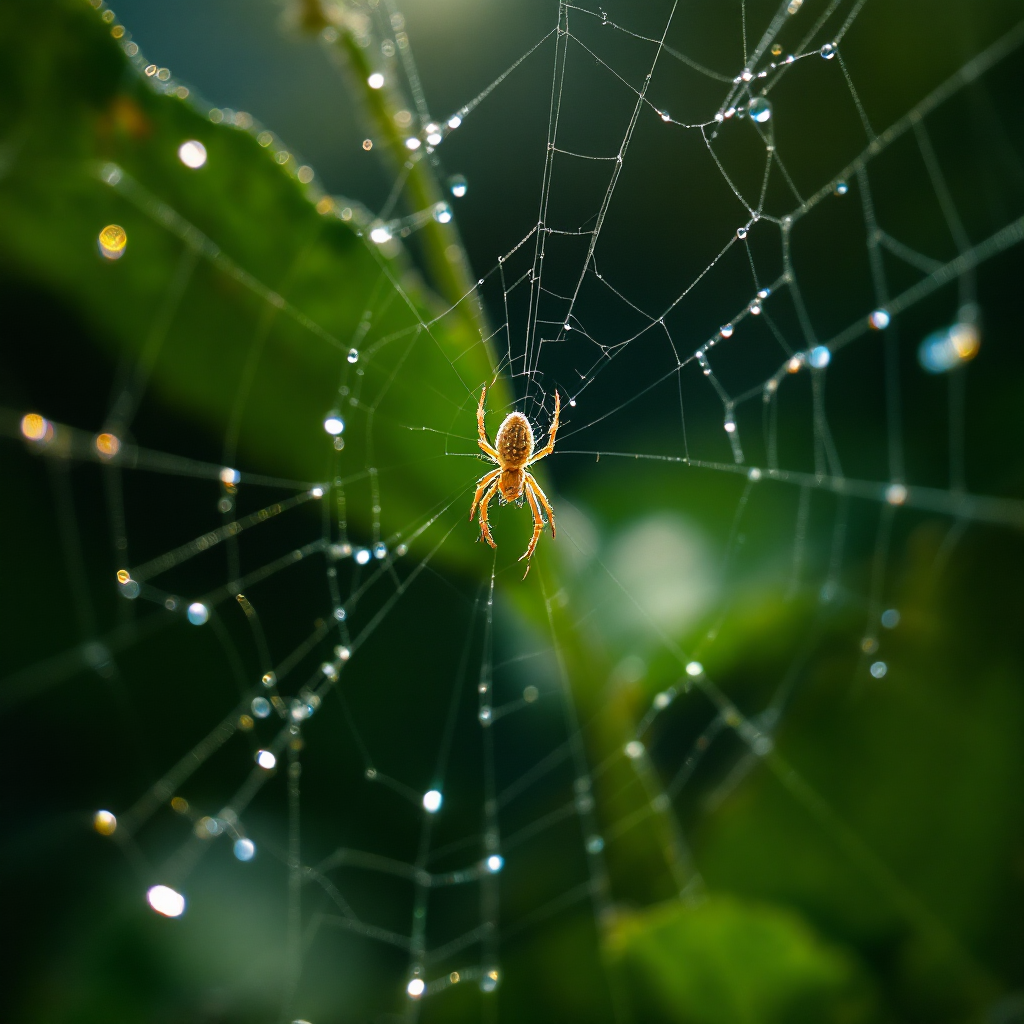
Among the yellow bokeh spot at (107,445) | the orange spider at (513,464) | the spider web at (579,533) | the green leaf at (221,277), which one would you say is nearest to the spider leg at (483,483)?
the orange spider at (513,464)

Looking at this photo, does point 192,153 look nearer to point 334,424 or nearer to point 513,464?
point 334,424

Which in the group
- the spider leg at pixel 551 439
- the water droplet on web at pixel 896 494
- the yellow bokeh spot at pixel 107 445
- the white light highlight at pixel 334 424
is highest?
the spider leg at pixel 551 439

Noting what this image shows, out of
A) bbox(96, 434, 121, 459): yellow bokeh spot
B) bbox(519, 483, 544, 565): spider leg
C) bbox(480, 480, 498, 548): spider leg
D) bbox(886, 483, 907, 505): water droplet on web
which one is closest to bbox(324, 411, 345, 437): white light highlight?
bbox(96, 434, 121, 459): yellow bokeh spot

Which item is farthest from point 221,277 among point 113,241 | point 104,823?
point 104,823

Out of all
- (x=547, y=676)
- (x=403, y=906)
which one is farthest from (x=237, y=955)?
(x=547, y=676)

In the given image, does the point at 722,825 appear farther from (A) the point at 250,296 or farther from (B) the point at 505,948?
(A) the point at 250,296

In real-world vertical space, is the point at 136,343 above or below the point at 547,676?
above

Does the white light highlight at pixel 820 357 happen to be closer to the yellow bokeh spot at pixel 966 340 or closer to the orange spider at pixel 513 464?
the yellow bokeh spot at pixel 966 340
